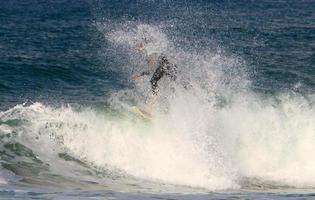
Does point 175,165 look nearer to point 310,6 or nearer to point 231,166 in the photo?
point 231,166

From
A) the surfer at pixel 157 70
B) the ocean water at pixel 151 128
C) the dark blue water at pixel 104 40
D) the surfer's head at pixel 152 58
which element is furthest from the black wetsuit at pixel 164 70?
the dark blue water at pixel 104 40

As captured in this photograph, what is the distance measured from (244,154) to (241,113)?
2.20 m

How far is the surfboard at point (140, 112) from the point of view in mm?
17688

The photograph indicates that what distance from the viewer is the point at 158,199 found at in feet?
40.8

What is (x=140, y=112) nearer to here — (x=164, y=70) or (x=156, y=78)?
(x=156, y=78)

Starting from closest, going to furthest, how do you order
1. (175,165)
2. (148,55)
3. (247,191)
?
(247,191)
(175,165)
(148,55)

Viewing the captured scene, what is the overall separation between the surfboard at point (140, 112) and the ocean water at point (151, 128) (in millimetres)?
205

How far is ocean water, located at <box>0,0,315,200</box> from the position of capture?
46.8 ft

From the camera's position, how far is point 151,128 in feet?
55.8

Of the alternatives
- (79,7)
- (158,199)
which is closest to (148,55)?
(158,199)

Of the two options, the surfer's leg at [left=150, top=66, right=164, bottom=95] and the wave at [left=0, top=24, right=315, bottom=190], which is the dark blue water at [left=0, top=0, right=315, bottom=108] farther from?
the wave at [left=0, top=24, right=315, bottom=190]

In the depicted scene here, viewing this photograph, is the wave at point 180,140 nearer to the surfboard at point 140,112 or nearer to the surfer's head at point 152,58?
the surfboard at point 140,112

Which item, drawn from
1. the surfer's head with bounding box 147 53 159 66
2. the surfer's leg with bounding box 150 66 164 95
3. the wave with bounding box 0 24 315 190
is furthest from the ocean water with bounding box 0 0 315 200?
the surfer's head with bounding box 147 53 159 66

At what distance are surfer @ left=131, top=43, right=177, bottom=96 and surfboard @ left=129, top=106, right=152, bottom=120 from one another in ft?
1.74
